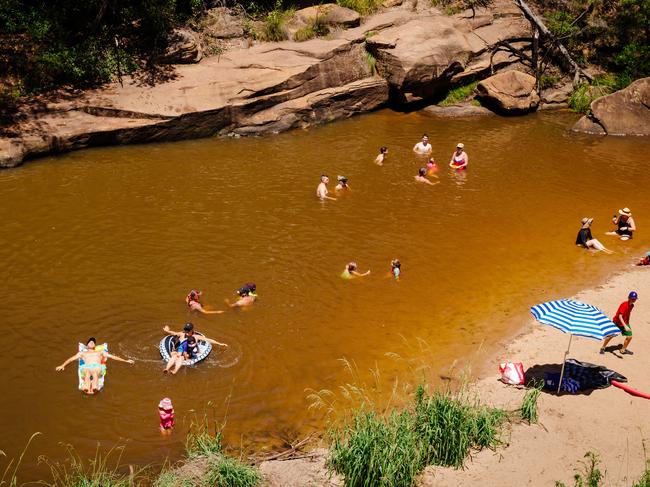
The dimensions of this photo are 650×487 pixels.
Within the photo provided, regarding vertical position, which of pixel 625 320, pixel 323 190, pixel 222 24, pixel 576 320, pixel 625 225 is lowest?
pixel 625 225

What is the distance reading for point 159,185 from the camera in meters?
21.3

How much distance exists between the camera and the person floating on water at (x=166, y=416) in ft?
34.5

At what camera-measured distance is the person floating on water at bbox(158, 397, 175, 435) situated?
1052 centimetres

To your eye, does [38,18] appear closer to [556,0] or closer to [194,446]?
[194,446]

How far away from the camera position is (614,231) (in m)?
18.7

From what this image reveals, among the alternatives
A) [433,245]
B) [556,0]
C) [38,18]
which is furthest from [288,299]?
[556,0]

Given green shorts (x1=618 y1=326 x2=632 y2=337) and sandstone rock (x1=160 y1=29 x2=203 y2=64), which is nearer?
green shorts (x1=618 y1=326 x2=632 y2=337)

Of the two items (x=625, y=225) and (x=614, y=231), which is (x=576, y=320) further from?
(x=614, y=231)

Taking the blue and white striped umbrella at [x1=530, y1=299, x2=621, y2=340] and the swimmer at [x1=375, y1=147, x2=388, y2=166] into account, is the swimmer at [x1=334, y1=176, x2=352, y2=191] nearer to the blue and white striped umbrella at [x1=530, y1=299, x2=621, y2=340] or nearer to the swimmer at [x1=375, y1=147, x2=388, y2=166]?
the swimmer at [x1=375, y1=147, x2=388, y2=166]

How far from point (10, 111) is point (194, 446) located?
1901 centimetres

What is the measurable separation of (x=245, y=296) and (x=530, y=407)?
22.7 ft

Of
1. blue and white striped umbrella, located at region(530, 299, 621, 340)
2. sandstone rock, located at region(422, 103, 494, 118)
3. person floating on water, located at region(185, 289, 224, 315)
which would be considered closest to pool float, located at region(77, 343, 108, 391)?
person floating on water, located at region(185, 289, 224, 315)

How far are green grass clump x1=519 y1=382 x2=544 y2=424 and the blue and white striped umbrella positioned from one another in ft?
3.99

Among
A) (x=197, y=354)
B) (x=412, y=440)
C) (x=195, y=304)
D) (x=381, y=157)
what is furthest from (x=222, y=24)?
(x=412, y=440)
